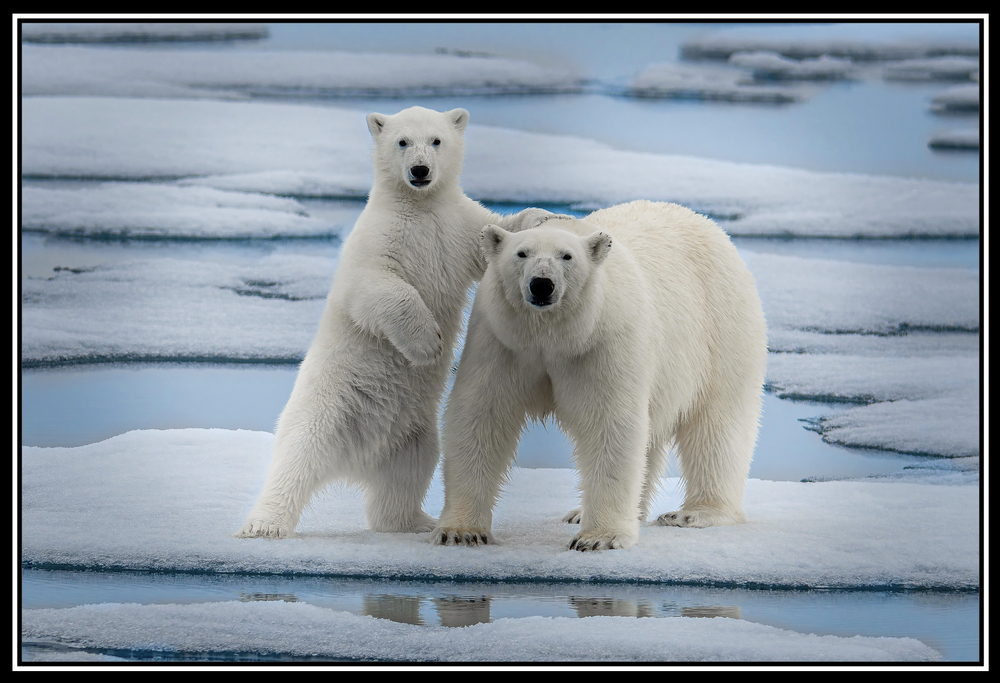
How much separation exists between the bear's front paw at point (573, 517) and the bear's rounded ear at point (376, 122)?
192cm

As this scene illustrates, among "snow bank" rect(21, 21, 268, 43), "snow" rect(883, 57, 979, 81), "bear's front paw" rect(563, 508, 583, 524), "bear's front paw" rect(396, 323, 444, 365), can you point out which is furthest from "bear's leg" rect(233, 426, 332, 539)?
"snow" rect(883, 57, 979, 81)

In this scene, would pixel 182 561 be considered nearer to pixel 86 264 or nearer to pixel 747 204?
pixel 86 264

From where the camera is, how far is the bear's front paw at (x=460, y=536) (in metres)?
4.35

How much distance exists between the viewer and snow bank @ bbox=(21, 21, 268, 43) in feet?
25.6

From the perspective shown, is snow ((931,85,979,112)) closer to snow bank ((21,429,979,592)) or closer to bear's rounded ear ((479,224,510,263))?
snow bank ((21,429,979,592))

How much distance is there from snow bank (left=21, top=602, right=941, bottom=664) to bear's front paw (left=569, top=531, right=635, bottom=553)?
42cm

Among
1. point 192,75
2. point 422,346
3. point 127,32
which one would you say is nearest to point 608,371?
point 422,346

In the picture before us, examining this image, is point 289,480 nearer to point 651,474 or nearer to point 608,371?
point 608,371

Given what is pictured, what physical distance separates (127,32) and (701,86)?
4.10 metres

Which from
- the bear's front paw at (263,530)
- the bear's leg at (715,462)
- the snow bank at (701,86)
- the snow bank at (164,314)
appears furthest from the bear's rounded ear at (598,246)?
the snow bank at (164,314)

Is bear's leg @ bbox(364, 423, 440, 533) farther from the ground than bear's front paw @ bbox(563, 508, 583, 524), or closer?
farther from the ground

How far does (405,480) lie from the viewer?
4.89 metres

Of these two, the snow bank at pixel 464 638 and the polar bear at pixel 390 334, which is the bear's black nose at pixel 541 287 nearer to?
the polar bear at pixel 390 334

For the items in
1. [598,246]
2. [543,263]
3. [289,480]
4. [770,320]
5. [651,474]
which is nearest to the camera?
[543,263]
